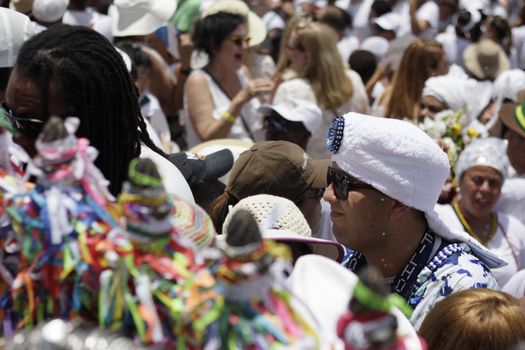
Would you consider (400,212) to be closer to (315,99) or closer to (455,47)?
(315,99)

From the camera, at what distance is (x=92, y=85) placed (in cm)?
198

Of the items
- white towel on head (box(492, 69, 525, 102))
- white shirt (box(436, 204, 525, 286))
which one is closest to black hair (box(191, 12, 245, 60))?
white shirt (box(436, 204, 525, 286))

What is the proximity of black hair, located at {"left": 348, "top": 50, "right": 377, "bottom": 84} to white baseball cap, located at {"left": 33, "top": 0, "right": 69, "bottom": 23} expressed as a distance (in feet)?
12.3

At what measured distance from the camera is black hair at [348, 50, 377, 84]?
819 centimetres

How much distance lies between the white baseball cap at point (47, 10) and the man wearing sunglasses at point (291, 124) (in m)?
1.33

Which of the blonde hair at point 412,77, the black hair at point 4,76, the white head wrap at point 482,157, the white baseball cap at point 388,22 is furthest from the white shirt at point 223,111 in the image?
the white baseball cap at point 388,22

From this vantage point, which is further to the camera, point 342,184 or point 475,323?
point 342,184

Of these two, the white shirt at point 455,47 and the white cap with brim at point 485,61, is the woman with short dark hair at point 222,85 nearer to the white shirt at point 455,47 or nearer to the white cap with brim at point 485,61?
the white cap with brim at point 485,61

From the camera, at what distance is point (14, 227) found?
131 cm

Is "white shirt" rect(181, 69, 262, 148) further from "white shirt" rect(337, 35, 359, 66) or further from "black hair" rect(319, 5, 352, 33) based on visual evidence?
"black hair" rect(319, 5, 352, 33)

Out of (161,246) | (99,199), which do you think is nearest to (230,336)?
(161,246)

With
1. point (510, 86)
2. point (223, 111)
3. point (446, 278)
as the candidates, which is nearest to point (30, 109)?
point (446, 278)

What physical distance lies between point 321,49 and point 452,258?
3.24 meters

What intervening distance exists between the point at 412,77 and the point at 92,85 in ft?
15.5
